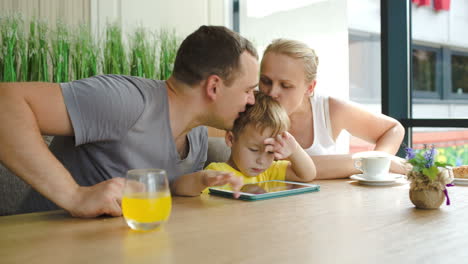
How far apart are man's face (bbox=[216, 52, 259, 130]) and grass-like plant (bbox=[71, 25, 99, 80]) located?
1.15 meters

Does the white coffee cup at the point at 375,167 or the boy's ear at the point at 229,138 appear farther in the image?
the boy's ear at the point at 229,138

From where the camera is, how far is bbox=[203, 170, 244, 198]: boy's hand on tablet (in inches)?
43.1

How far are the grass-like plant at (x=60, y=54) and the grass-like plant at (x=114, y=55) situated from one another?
0.21m

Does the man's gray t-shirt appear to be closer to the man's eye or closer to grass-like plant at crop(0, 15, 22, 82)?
the man's eye

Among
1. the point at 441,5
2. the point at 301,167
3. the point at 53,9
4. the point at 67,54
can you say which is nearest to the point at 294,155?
the point at 301,167

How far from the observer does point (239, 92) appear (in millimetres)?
1440

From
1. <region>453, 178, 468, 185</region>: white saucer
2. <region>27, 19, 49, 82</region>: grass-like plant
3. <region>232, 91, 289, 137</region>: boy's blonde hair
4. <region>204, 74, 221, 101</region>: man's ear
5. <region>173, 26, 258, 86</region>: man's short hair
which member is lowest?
<region>453, 178, 468, 185</region>: white saucer

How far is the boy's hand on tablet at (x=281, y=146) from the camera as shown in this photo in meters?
1.42

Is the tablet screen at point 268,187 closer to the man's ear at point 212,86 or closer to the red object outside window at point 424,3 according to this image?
the man's ear at point 212,86

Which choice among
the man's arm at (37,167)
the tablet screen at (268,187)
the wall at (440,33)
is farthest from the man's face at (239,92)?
the wall at (440,33)

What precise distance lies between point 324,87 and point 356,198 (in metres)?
2.13

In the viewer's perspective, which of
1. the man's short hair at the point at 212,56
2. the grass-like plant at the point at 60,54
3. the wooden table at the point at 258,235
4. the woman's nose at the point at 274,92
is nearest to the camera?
the wooden table at the point at 258,235

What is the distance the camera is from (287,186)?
130 cm

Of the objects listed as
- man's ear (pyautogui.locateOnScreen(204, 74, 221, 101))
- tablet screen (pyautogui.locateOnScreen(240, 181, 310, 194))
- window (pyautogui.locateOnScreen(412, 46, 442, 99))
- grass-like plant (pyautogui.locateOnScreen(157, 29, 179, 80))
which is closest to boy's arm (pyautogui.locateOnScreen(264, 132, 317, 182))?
tablet screen (pyautogui.locateOnScreen(240, 181, 310, 194))
